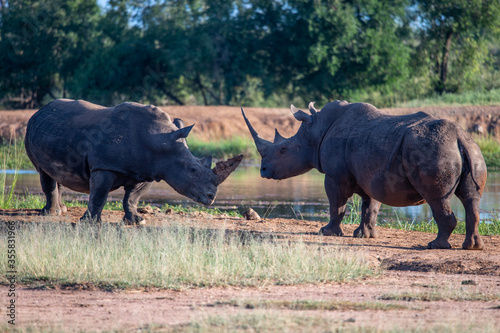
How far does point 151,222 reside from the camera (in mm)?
10148

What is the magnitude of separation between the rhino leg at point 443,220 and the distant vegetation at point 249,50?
19.9 metres

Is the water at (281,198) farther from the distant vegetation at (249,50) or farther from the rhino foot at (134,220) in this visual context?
the distant vegetation at (249,50)

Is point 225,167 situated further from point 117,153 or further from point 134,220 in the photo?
point 134,220

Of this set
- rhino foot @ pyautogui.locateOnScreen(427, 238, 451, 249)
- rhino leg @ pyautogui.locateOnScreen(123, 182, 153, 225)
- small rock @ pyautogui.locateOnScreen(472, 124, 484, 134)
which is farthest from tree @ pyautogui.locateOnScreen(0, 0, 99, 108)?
rhino foot @ pyautogui.locateOnScreen(427, 238, 451, 249)

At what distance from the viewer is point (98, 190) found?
351 inches

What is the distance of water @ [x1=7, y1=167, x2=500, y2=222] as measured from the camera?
13.1 meters

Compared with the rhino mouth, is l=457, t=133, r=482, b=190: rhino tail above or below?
above

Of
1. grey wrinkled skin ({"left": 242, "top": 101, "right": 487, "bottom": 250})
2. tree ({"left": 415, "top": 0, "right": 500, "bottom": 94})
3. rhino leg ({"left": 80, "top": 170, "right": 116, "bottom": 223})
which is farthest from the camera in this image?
tree ({"left": 415, "top": 0, "right": 500, "bottom": 94})

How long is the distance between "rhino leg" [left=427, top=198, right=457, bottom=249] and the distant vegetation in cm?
1994

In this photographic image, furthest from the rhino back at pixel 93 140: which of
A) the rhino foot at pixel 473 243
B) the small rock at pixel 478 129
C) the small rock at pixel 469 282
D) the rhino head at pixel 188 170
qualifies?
the small rock at pixel 478 129

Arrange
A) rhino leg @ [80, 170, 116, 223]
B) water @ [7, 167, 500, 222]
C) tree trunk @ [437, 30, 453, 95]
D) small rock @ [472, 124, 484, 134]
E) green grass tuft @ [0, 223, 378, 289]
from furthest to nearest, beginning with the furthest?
1. tree trunk @ [437, 30, 453, 95]
2. small rock @ [472, 124, 484, 134]
3. water @ [7, 167, 500, 222]
4. rhino leg @ [80, 170, 116, 223]
5. green grass tuft @ [0, 223, 378, 289]

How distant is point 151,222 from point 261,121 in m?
16.4

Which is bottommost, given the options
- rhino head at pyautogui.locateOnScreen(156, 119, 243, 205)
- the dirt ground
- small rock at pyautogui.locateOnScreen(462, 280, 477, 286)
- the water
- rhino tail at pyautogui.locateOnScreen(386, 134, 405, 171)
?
the dirt ground

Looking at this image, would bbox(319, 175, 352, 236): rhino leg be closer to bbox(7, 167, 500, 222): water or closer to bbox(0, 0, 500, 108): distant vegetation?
bbox(7, 167, 500, 222): water
